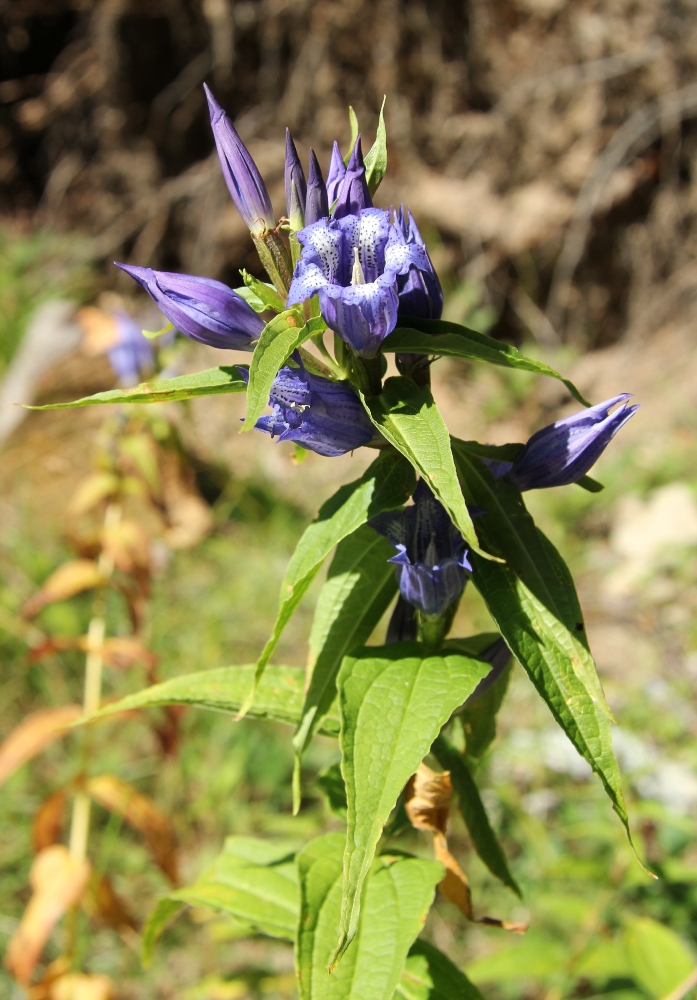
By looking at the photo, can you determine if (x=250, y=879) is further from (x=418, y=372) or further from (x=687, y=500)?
(x=687, y=500)

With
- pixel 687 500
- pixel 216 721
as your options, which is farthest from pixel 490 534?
pixel 687 500

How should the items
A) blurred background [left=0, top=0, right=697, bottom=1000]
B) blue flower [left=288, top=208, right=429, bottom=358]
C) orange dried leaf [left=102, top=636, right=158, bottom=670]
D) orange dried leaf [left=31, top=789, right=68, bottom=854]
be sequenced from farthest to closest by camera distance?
1. blurred background [left=0, top=0, right=697, bottom=1000]
2. orange dried leaf [left=102, top=636, right=158, bottom=670]
3. orange dried leaf [left=31, top=789, right=68, bottom=854]
4. blue flower [left=288, top=208, right=429, bottom=358]

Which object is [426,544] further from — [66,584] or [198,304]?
[66,584]

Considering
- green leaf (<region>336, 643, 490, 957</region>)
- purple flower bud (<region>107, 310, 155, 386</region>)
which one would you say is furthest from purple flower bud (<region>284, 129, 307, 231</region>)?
purple flower bud (<region>107, 310, 155, 386</region>)

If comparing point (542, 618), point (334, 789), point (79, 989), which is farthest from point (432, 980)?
point (79, 989)

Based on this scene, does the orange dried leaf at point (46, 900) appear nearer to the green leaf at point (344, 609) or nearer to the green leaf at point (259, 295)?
the green leaf at point (344, 609)

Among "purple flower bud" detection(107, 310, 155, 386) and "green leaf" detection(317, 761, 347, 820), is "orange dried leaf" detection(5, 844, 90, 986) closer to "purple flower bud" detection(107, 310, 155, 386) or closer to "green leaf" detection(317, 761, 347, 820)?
"green leaf" detection(317, 761, 347, 820)
